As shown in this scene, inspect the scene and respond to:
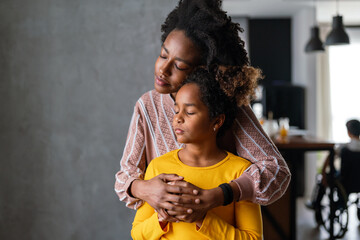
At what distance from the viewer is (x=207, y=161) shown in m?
1.15

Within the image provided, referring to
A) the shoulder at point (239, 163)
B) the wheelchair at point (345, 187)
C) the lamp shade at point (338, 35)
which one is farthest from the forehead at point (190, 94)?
the lamp shade at point (338, 35)

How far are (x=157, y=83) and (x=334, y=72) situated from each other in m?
6.51

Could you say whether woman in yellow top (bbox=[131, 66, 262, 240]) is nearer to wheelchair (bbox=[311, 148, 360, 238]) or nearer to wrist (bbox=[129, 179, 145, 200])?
wrist (bbox=[129, 179, 145, 200])

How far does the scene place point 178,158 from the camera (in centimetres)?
118

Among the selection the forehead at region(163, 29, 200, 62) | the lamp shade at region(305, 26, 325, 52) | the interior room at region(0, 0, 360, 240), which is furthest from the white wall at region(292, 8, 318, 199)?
the forehead at region(163, 29, 200, 62)

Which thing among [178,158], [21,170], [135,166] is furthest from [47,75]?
[178,158]

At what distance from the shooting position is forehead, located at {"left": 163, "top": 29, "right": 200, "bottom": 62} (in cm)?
117

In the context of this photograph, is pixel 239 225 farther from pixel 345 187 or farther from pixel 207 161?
pixel 345 187

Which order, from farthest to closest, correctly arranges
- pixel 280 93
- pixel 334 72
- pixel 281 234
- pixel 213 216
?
pixel 334 72 → pixel 280 93 → pixel 281 234 → pixel 213 216

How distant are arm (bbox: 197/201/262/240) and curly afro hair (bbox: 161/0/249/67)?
47 cm

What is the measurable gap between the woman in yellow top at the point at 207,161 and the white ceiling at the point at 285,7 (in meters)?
4.59

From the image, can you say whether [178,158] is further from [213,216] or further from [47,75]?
[47,75]

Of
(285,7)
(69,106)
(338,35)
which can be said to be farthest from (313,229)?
(285,7)

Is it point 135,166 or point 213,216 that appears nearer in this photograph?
point 213,216
